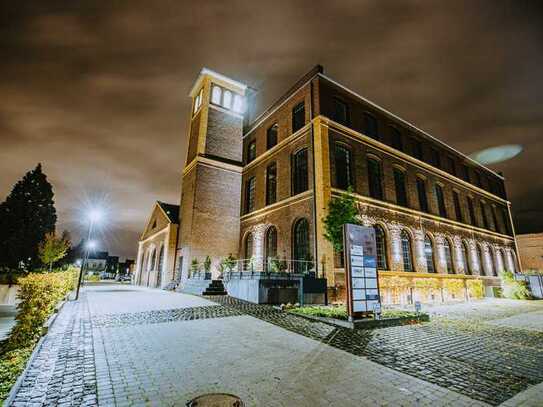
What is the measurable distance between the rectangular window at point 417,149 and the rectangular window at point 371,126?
4.83m

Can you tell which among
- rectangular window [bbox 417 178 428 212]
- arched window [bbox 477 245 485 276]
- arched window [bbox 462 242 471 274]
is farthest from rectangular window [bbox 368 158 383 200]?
arched window [bbox 477 245 485 276]

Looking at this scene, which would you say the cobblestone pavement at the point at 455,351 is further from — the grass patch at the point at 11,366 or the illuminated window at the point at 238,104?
the illuminated window at the point at 238,104

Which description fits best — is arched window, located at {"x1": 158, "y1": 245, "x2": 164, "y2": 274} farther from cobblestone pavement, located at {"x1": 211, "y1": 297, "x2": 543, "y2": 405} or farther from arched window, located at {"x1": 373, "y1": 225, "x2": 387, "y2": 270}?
cobblestone pavement, located at {"x1": 211, "y1": 297, "x2": 543, "y2": 405}

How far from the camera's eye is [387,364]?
4.79 m

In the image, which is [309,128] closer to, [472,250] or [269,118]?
[269,118]

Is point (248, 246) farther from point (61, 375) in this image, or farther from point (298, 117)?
point (61, 375)

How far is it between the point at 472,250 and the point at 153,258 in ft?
103

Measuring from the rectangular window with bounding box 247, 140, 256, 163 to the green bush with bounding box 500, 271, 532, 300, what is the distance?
21.8 m

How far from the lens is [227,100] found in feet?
89.0

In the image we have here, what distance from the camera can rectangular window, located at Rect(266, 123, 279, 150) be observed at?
22.6 meters

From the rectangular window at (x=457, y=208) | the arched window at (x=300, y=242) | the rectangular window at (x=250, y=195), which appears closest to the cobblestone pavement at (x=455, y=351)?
the arched window at (x=300, y=242)

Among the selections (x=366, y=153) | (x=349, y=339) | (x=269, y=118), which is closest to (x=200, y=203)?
(x=269, y=118)

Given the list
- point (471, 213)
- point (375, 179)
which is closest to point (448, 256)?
point (471, 213)

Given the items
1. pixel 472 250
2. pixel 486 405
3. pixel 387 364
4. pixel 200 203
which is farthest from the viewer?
pixel 472 250
